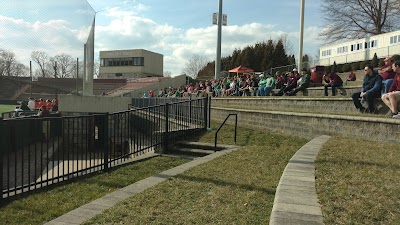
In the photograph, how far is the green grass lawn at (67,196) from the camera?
17.4 ft

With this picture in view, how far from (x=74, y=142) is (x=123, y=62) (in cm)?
8510

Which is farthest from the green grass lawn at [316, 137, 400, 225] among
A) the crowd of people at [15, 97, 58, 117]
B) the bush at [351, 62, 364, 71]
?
the bush at [351, 62, 364, 71]

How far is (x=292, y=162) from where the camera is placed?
5.96 m

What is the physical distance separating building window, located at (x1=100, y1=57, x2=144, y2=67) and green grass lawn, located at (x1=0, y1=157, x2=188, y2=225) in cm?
8171

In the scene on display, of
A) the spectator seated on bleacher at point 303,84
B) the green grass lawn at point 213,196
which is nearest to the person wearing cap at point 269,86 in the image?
the spectator seated on bleacher at point 303,84

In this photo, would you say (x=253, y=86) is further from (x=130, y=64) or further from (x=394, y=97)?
(x=130, y=64)

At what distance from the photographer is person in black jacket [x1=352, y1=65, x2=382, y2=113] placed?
31.6ft

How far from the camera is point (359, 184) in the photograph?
4.55 m

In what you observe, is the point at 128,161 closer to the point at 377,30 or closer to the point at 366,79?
the point at 366,79

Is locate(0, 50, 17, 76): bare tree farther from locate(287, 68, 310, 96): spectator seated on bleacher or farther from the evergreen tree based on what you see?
the evergreen tree

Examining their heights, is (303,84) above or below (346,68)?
below

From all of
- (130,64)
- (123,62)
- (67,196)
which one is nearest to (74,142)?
(67,196)

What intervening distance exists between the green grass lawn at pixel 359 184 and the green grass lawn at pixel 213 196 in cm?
73

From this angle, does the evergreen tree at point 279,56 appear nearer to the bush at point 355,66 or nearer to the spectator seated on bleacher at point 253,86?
the bush at point 355,66
